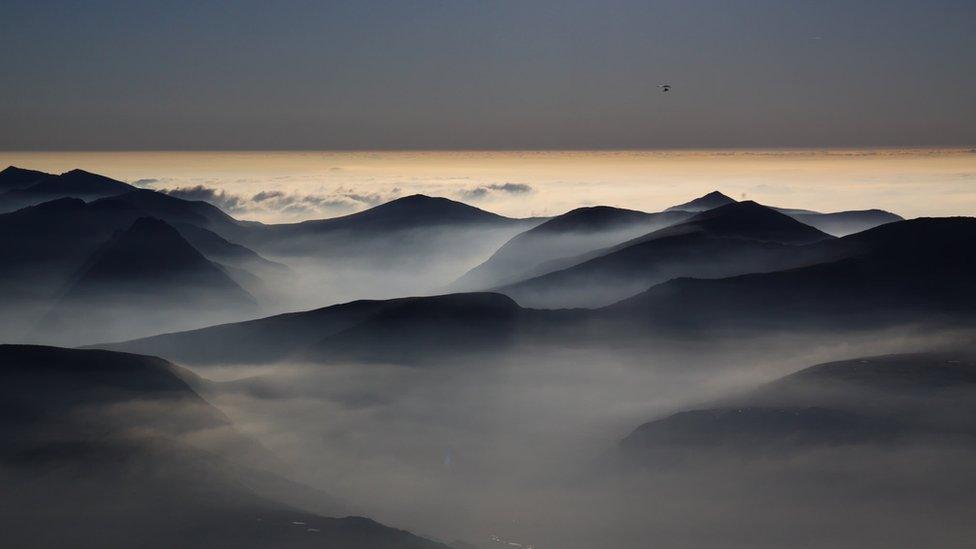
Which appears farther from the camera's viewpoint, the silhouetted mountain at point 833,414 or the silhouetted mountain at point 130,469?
the silhouetted mountain at point 833,414

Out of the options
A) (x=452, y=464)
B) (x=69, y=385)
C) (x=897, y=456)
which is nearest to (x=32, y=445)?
(x=69, y=385)

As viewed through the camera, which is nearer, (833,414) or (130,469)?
(130,469)

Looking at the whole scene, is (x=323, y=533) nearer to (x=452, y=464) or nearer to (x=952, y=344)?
(x=452, y=464)

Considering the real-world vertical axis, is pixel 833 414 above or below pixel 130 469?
above

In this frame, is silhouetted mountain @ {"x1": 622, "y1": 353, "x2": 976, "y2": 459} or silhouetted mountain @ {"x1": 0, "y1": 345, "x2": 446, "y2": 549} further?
silhouetted mountain @ {"x1": 622, "y1": 353, "x2": 976, "y2": 459}
